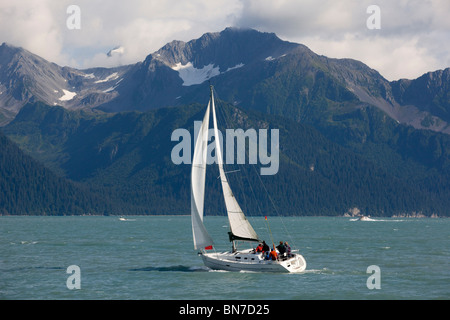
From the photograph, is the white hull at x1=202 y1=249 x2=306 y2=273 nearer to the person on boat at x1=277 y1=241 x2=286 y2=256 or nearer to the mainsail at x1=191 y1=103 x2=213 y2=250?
the person on boat at x1=277 y1=241 x2=286 y2=256

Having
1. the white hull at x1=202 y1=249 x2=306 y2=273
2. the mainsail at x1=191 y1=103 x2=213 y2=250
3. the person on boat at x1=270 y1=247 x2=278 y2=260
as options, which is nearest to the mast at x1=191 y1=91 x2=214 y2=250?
the mainsail at x1=191 y1=103 x2=213 y2=250

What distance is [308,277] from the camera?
7606 centimetres

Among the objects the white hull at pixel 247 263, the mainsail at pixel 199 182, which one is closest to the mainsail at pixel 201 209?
the mainsail at pixel 199 182

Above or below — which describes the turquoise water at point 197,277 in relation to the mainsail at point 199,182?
below

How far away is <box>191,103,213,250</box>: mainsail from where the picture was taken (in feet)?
237

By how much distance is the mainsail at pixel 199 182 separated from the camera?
7212cm

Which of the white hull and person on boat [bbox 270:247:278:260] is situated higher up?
person on boat [bbox 270:247:278:260]

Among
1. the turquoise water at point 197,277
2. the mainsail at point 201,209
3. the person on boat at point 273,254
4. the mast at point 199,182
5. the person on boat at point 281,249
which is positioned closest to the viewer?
the turquoise water at point 197,277

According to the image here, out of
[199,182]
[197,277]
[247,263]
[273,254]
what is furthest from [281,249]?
[199,182]

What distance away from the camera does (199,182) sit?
7262 cm

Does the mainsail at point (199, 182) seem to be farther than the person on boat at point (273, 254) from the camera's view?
No

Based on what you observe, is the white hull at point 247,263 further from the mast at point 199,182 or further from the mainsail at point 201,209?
the mast at point 199,182
